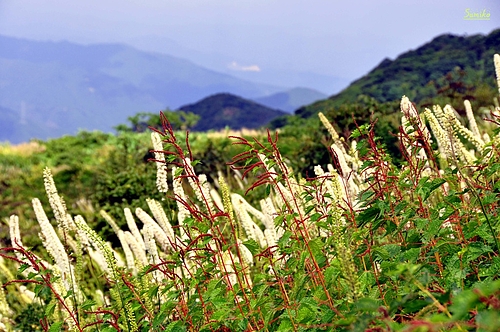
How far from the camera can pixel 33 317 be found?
5961 millimetres

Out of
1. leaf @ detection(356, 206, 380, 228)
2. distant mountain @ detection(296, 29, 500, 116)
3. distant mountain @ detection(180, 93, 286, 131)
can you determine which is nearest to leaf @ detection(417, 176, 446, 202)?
leaf @ detection(356, 206, 380, 228)

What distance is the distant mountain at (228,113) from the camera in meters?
108

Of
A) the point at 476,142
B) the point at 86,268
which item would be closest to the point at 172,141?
the point at 476,142

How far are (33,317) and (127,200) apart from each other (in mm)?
4531

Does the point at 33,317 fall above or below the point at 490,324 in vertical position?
below

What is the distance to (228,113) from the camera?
367 feet

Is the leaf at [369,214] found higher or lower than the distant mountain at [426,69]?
lower

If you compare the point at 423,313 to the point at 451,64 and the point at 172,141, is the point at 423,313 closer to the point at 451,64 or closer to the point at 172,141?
the point at 172,141

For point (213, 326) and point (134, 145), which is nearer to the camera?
point (213, 326)

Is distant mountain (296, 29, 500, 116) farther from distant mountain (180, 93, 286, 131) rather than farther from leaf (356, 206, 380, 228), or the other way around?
distant mountain (180, 93, 286, 131)

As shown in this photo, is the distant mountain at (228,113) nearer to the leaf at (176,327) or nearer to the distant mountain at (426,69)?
the distant mountain at (426,69)

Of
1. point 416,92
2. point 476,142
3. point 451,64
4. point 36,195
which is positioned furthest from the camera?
point 451,64

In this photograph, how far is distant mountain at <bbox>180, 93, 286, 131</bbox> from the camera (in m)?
108

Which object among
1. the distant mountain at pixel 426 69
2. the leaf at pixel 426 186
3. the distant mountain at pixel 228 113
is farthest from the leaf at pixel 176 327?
the distant mountain at pixel 228 113
